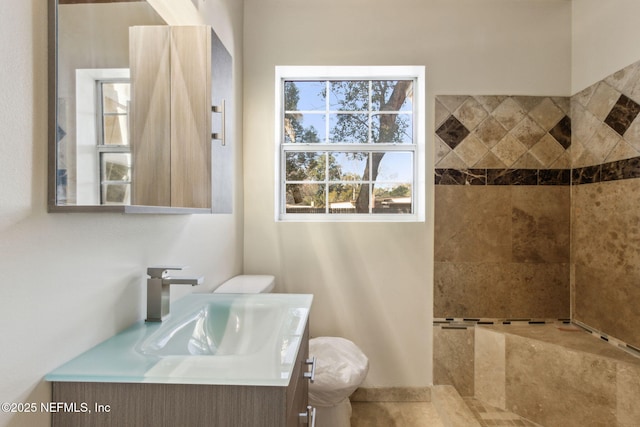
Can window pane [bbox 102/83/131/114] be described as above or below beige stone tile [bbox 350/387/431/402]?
above

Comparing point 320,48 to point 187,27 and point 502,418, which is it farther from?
point 502,418

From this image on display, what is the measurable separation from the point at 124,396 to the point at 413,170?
2.19 meters

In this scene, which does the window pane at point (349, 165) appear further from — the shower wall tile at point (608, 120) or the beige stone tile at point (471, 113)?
the shower wall tile at point (608, 120)

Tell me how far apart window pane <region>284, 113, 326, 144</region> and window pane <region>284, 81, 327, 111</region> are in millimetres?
58

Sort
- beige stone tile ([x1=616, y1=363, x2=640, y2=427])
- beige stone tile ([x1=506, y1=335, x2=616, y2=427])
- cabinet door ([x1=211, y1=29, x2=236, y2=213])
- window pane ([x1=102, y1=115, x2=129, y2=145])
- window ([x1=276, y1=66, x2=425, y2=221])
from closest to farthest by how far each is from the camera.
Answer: window pane ([x1=102, y1=115, x2=129, y2=145]) < cabinet door ([x1=211, y1=29, x2=236, y2=213]) < beige stone tile ([x1=616, y1=363, x2=640, y2=427]) < beige stone tile ([x1=506, y1=335, x2=616, y2=427]) < window ([x1=276, y1=66, x2=425, y2=221])

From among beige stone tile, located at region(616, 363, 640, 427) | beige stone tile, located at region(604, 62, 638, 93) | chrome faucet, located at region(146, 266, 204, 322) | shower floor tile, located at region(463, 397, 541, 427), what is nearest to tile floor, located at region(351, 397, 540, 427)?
shower floor tile, located at region(463, 397, 541, 427)

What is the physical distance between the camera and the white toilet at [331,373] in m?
1.71

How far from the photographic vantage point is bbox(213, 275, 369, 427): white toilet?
5.61 feet

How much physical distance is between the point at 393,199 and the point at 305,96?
0.98m

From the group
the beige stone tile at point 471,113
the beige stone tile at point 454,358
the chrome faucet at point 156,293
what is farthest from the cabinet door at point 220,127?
the beige stone tile at point 454,358

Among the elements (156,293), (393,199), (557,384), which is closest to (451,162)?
(393,199)

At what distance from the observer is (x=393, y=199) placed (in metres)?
2.50

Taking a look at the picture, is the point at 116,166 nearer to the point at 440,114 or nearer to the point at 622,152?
the point at 440,114

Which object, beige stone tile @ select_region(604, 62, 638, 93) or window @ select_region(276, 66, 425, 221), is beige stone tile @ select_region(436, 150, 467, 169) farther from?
beige stone tile @ select_region(604, 62, 638, 93)
